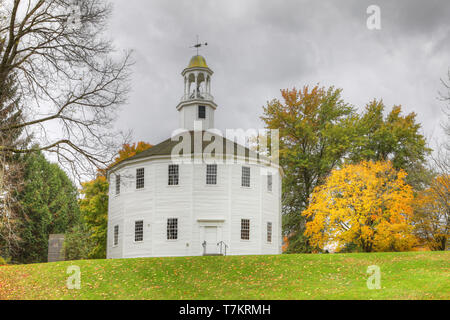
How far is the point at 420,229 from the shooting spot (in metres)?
30.2

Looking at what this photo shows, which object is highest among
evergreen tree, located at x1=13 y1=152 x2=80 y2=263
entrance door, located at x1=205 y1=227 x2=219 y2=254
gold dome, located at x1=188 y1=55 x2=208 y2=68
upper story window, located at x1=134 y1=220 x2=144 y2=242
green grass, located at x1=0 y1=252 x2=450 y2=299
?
gold dome, located at x1=188 y1=55 x2=208 y2=68

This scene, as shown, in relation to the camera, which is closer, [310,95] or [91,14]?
[91,14]

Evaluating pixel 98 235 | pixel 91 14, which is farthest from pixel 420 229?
pixel 98 235

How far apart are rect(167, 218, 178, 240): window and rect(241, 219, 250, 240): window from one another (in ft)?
14.4

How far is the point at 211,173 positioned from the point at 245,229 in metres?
4.38

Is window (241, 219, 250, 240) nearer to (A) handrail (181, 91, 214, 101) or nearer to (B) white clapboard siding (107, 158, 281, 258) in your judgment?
(B) white clapboard siding (107, 158, 281, 258)

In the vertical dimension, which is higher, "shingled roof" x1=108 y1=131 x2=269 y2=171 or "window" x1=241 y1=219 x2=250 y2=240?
"shingled roof" x1=108 y1=131 x2=269 y2=171

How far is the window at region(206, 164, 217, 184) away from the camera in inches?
1244

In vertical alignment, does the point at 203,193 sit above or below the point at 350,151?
below

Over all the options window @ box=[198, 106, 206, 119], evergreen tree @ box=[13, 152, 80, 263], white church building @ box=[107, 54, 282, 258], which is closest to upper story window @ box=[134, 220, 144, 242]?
white church building @ box=[107, 54, 282, 258]

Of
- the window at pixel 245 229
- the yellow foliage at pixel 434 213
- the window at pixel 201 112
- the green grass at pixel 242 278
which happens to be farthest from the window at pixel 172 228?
the yellow foliage at pixel 434 213

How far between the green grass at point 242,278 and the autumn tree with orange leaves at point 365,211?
5738 mm
